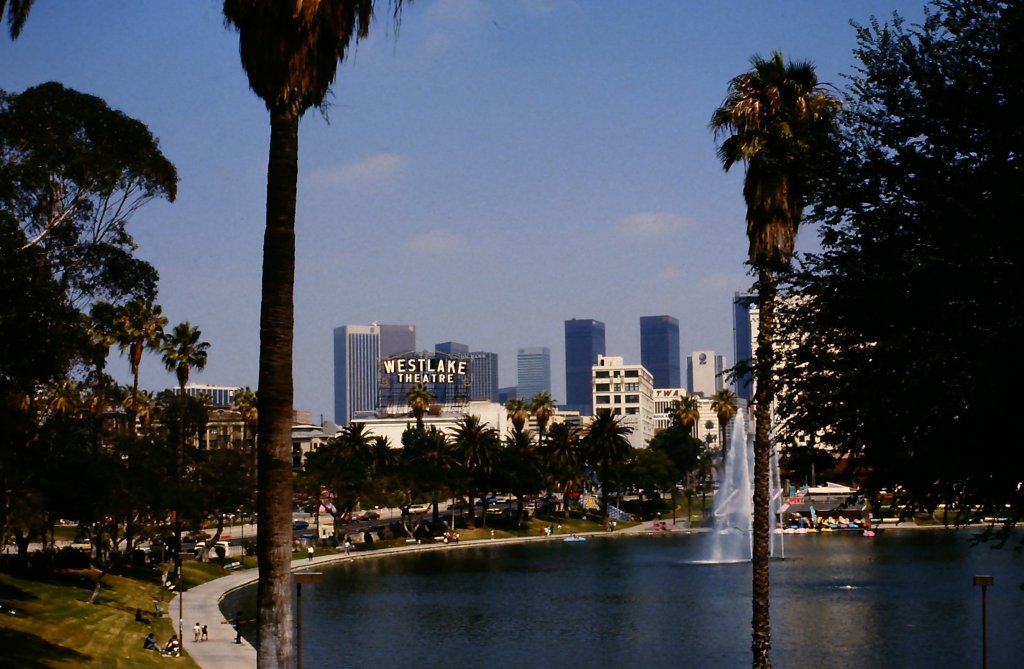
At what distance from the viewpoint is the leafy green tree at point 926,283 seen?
64.3 ft

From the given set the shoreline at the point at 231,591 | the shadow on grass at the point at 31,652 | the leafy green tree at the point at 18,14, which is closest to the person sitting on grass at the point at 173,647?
the shoreline at the point at 231,591

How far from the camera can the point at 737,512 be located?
15012 centimetres

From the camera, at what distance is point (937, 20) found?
2192cm

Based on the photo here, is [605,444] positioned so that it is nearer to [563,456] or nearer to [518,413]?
[563,456]

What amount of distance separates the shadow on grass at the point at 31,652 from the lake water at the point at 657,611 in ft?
39.1

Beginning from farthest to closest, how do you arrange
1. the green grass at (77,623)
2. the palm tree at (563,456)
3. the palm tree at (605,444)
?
the palm tree at (605,444)
the palm tree at (563,456)
the green grass at (77,623)

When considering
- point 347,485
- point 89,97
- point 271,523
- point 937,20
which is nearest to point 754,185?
point 937,20

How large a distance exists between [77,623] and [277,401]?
1724 inches

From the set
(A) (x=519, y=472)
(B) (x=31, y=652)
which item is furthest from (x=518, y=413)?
(B) (x=31, y=652)

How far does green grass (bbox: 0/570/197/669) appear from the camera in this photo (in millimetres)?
45875

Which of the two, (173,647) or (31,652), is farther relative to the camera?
(173,647)

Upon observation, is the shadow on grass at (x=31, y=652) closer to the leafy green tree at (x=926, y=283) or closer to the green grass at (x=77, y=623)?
the green grass at (x=77, y=623)

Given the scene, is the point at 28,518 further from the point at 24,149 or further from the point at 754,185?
the point at 754,185

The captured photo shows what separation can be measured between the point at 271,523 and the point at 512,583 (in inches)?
2959
